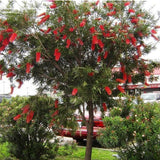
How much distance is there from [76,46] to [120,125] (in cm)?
157

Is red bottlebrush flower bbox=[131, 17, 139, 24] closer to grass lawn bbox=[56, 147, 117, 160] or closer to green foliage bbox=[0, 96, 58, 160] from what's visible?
green foliage bbox=[0, 96, 58, 160]

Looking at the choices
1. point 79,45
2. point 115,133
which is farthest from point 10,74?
point 115,133

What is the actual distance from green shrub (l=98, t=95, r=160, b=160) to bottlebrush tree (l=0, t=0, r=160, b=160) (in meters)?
0.47

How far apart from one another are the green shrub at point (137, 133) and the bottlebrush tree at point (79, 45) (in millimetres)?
466

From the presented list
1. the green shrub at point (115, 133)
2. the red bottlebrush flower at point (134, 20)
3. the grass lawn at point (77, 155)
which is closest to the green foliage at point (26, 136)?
the grass lawn at point (77, 155)

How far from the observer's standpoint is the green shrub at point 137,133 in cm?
357

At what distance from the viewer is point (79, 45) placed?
12.7ft

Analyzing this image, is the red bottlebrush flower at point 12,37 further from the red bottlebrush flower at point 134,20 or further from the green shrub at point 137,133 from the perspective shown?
the green shrub at point 137,133

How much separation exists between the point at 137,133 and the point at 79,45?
1797 millimetres

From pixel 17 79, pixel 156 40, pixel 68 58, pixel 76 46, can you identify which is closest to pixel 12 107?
pixel 17 79

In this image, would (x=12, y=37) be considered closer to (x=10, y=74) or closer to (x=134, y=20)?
(x=10, y=74)

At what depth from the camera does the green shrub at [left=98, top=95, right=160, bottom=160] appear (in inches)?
141

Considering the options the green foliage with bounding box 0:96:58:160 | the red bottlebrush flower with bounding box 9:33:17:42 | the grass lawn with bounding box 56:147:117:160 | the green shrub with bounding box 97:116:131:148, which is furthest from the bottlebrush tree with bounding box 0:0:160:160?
the grass lawn with bounding box 56:147:117:160

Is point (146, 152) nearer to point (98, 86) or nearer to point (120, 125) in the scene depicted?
point (120, 125)
